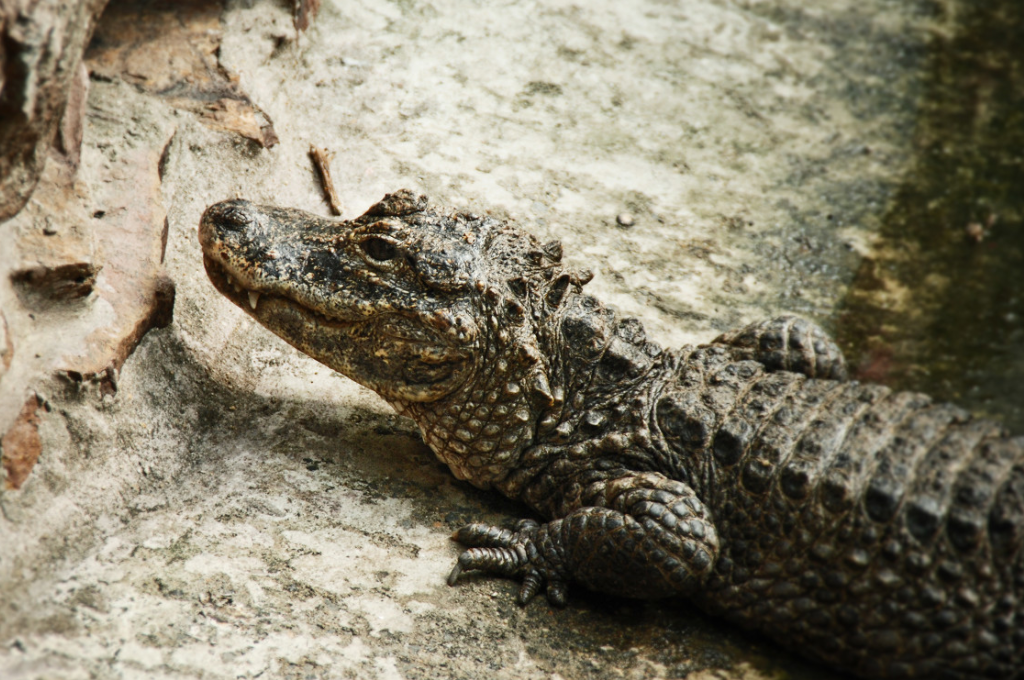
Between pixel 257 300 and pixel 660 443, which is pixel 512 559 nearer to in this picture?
pixel 660 443

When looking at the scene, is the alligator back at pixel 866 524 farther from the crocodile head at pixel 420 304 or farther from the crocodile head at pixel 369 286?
the crocodile head at pixel 369 286

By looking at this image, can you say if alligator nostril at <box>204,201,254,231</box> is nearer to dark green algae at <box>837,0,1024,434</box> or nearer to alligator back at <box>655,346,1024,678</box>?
alligator back at <box>655,346,1024,678</box>

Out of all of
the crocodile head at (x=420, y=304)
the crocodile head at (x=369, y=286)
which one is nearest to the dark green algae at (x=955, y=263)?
the crocodile head at (x=420, y=304)

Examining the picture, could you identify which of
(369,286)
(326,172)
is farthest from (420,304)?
(326,172)

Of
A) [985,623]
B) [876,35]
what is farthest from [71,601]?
[876,35]

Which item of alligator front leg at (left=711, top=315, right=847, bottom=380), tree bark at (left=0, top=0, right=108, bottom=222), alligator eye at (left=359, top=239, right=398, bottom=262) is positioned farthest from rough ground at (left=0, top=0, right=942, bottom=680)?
alligator eye at (left=359, top=239, right=398, bottom=262)
